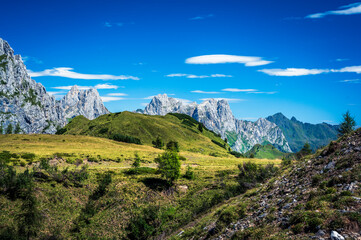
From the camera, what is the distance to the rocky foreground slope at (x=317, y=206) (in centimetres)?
1276

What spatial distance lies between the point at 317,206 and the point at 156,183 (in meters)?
53.7

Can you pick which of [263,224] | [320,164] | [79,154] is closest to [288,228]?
[263,224]

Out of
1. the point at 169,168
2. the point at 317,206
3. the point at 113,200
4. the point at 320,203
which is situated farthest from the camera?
the point at 169,168

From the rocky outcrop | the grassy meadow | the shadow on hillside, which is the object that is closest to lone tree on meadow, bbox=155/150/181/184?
the shadow on hillside

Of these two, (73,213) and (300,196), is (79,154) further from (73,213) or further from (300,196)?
(300,196)

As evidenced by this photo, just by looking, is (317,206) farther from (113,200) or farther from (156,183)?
(156,183)

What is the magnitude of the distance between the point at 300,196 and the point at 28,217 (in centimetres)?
3769

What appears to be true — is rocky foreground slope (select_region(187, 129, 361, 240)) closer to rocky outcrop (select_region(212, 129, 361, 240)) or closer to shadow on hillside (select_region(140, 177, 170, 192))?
rocky outcrop (select_region(212, 129, 361, 240))

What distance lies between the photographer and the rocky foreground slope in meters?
12.8

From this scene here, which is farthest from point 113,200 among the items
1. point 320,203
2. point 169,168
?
point 320,203

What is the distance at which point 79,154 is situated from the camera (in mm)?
81812

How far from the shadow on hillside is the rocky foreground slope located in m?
40.8

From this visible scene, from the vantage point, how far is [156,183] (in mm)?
64312

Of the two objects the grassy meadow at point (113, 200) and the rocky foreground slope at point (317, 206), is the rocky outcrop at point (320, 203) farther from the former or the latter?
the grassy meadow at point (113, 200)
